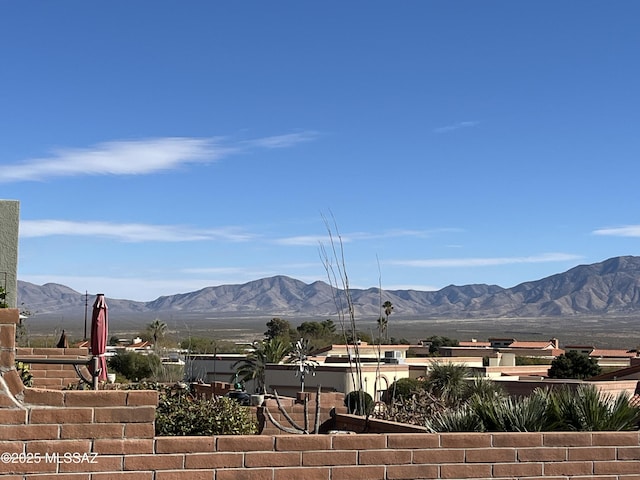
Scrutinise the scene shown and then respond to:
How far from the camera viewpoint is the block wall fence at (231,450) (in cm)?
615

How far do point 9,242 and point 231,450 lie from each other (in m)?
9.48

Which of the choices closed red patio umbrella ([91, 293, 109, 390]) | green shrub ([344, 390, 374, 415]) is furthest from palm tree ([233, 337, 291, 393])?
closed red patio umbrella ([91, 293, 109, 390])

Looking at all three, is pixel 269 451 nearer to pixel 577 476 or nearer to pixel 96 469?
pixel 96 469

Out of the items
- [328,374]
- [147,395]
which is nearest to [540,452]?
[147,395]

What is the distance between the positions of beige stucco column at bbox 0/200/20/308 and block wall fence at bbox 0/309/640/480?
901cm

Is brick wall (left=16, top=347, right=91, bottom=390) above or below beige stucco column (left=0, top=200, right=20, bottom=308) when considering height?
below

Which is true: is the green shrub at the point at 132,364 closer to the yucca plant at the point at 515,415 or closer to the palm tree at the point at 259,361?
the palm tree at the point at 259,361

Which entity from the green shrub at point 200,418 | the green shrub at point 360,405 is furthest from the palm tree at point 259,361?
the green shrub at point 200,418

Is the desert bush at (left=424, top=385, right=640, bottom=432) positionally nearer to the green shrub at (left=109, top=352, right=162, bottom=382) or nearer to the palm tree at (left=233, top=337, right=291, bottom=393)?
the green shrub at (left=109, top=352, right=162, bottom=382)

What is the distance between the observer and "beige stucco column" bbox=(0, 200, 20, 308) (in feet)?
Answer: 48.3

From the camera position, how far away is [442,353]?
8525 centimetres

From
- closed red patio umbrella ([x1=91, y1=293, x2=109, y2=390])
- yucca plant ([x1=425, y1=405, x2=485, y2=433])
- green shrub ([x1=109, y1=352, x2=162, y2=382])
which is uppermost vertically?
closed red patio umbrella ([x1=91, y1=293, x2=109, y2=390])

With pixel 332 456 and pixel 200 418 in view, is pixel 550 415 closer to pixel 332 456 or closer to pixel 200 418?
pixel 332 456

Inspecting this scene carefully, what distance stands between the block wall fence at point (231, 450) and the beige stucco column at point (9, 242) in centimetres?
901
